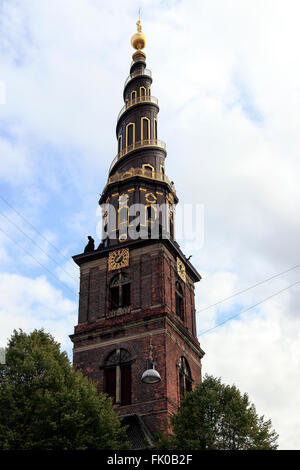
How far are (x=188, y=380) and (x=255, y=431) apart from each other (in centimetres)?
1283

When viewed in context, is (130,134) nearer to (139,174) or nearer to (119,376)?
(139,174)

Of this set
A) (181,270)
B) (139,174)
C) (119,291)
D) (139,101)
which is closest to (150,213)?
(139,174)

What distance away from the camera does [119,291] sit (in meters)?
44.3

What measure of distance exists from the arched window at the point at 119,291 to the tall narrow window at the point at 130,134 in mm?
13435

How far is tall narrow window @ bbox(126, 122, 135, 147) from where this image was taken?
53.2 meters

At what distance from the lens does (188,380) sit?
43.0 meters

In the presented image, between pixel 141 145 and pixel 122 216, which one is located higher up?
pixel 141 145

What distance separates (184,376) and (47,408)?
15473 mm

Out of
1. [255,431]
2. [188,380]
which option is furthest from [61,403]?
[188,380]

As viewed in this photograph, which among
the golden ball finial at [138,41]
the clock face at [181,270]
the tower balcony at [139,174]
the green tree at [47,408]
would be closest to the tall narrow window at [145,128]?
the tower balcony at [139,174]

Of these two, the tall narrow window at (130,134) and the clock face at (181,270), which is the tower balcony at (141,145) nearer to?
the tall narrow window at (130,134)

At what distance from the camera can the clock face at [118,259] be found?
148 feet
